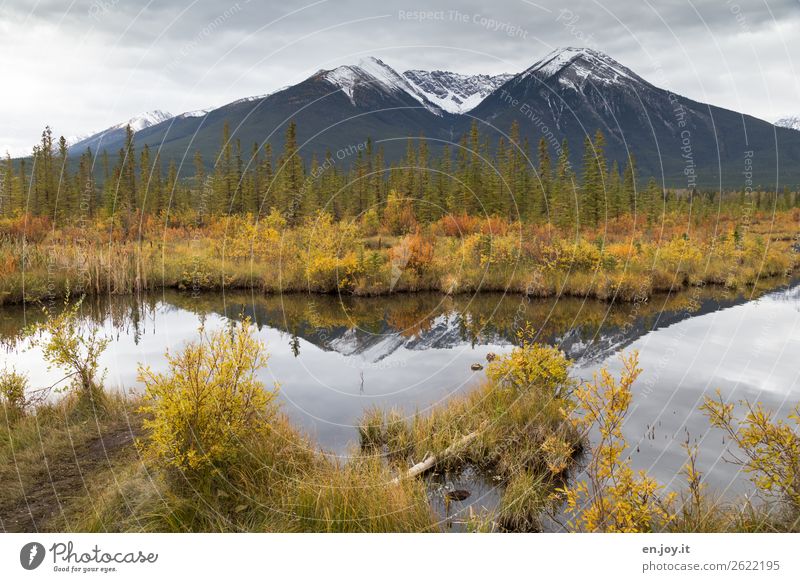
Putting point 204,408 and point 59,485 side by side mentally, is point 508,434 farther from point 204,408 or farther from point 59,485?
point 59,485

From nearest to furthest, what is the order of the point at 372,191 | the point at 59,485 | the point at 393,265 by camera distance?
the point at 59,485 < the point at 393,265 < the point at 372,191

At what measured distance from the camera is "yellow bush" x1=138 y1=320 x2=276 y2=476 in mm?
5027

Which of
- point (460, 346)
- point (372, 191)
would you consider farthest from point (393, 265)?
point (372, 191)

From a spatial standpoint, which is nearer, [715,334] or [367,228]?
[715,334]

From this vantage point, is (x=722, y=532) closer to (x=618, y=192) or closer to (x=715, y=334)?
(x=715, y=334)

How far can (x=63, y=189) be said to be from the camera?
43.4 m

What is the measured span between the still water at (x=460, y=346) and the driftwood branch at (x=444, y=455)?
3.83ft

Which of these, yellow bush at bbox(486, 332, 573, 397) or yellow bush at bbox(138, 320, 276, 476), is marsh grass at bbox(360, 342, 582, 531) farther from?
yellow bush at bbox(138, 320, 276, 476)

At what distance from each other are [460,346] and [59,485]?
9800mm

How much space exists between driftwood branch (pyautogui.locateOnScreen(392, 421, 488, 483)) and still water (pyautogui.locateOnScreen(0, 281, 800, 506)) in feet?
3.83

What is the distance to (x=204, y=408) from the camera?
5172 millimetres

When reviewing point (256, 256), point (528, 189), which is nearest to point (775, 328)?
point (256, 256)
